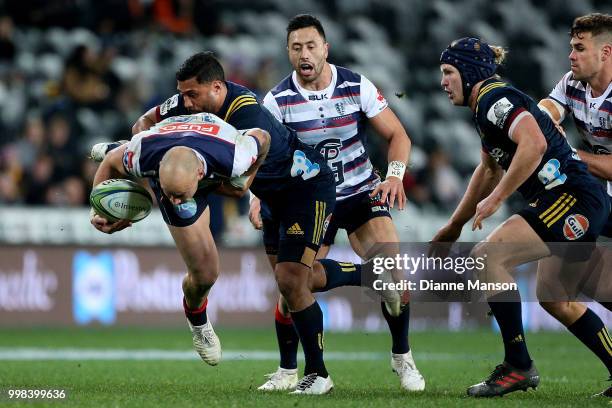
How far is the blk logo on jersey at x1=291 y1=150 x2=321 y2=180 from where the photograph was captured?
7.59m

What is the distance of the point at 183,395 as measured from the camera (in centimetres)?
708

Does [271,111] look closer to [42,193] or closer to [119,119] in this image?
[42,193]

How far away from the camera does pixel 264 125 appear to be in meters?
7.41

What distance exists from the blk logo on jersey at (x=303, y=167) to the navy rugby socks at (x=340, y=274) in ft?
2.33

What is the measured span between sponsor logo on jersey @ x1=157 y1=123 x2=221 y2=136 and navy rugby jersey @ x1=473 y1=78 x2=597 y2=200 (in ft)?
5.70

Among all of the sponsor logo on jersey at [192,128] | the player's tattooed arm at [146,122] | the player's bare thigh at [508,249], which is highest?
the player's tattooed arm at [146,122]

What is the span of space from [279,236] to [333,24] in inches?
517

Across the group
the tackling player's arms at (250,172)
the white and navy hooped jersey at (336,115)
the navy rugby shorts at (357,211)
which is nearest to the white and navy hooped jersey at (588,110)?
the white and navy hooped jersey at (336,115)

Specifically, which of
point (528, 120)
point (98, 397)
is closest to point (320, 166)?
point (528, 120)

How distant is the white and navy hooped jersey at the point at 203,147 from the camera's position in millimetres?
6781

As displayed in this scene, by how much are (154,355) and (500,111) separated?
211 inches

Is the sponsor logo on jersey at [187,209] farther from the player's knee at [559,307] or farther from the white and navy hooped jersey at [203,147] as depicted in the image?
the player's knee at [559,307]

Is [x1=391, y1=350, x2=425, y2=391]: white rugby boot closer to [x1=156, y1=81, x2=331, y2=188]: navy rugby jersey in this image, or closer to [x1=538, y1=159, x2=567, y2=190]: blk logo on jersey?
[x1=156, y1=81, x2=331, y2=188]: navy rugby jersey

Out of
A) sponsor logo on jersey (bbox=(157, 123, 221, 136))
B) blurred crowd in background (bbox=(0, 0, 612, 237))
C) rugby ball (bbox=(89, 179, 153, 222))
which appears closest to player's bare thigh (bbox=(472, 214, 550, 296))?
sponsor logo on jersey (bbox=(157, 123, 221, 136))
